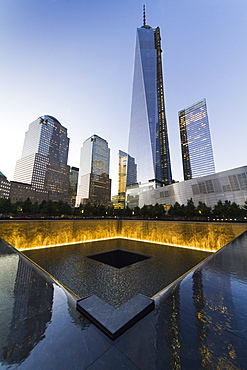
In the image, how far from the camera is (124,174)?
162375 millimetres

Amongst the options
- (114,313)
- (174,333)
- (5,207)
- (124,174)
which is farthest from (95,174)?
(174,333)

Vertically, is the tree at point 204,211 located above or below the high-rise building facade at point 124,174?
below

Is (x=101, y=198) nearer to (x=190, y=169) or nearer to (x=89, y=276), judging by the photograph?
(x=190, y=169)

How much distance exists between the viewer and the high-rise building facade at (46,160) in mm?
132875

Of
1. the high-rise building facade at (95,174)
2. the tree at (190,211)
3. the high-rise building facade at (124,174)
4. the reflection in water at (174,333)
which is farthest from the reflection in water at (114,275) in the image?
the high-rise building facade at (95,174)

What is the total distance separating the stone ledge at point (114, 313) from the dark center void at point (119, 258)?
14.4m

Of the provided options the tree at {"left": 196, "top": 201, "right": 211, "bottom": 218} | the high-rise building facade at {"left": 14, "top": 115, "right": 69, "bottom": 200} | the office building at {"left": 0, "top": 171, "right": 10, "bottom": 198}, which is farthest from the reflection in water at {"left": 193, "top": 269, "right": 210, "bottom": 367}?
the high-rise building facade at {"left": 14, "top": 115, "right": 69, "bottom": 200}

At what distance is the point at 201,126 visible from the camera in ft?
383

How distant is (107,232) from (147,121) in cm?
10360

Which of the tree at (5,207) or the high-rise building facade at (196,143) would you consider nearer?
the tree at (5,207)

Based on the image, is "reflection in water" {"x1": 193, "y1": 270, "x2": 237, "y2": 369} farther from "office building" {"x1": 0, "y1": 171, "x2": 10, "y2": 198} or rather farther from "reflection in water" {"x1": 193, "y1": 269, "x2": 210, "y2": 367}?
"office building" {"x1": 0, "y1": 171, "x2": 10, "y2": 198}

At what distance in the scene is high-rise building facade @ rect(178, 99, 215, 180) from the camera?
11044 centimetres

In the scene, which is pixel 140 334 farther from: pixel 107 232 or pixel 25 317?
pixel 107 232

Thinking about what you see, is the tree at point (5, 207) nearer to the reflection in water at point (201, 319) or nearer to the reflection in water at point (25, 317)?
the reflection in water at point (25, 317)
